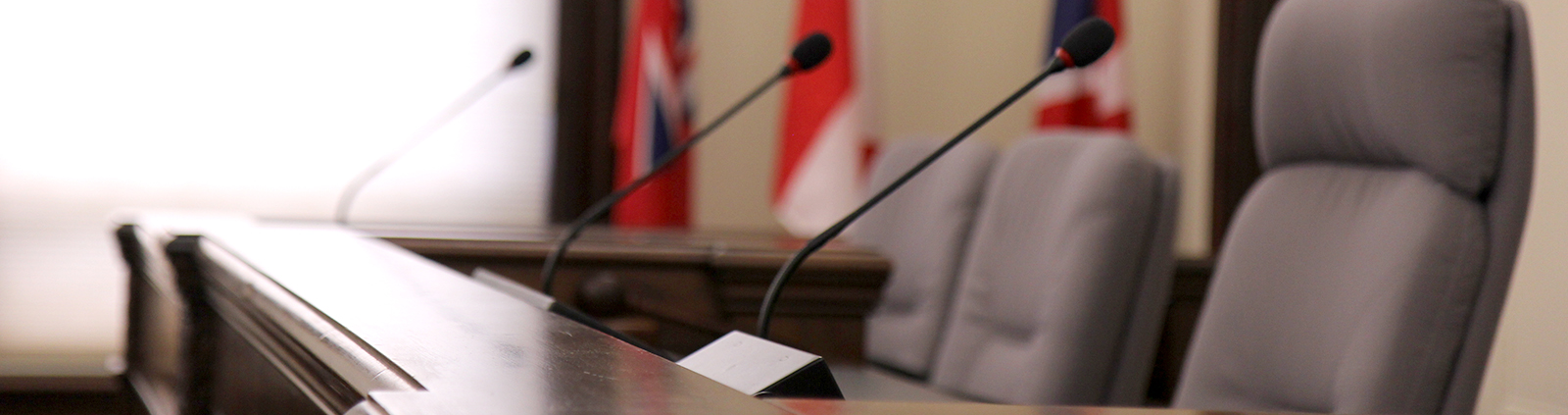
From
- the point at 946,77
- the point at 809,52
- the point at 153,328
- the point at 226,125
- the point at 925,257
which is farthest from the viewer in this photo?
the point at 946,77

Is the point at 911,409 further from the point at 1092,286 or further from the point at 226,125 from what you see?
the point at 226,125

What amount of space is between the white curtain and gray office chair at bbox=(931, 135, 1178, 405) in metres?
2.17

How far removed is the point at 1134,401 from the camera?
64.1 inches

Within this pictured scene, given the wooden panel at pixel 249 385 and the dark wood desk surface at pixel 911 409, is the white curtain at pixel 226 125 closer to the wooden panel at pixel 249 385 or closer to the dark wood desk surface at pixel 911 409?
the wooden panel at pixel 249 385

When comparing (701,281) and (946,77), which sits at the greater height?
(946,77)

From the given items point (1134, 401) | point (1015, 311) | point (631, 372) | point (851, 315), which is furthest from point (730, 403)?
point (851, 315)

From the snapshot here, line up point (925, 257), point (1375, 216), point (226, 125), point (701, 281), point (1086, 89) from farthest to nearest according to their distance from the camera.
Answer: point (1086, 89)
point (226, 125)
point (925, 257)
point (701, 281)
point (1375, 216)

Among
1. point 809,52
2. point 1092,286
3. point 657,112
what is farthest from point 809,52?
point 657,112

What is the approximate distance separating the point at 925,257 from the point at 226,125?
87.0 inches

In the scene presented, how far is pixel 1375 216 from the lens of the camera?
1229 millimetres

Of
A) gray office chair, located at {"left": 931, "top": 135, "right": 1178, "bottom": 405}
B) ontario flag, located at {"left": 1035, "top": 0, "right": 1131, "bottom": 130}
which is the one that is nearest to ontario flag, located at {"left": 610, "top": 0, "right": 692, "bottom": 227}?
ontario flag, located at {"left": 1035, "top": 0, "right": 1131, "bottom": 130}

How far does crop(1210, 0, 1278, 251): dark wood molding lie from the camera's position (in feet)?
12.0

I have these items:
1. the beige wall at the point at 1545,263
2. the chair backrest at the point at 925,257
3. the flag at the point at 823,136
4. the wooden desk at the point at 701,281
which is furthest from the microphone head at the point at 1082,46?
the flag at the point at 823,136

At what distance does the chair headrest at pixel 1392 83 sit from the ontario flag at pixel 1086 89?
218 cm
